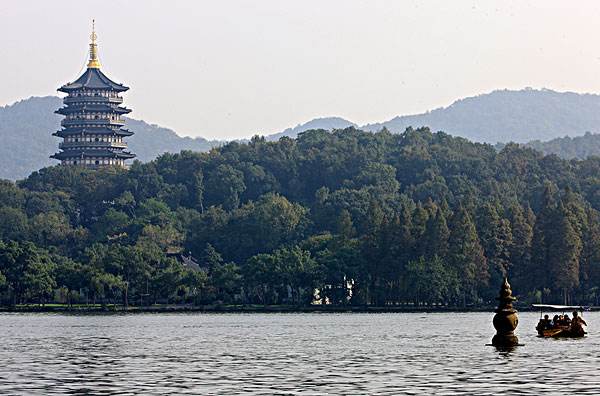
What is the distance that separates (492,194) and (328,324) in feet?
291

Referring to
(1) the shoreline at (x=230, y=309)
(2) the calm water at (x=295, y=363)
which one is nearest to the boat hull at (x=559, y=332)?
(2) the calm water at (x=295, y=363)

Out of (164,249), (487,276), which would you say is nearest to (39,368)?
(487,276)

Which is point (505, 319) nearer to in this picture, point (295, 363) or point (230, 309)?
point (295, 363)

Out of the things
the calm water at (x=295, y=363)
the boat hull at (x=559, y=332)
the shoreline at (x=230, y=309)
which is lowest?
the calm water at (x=295, y=363)

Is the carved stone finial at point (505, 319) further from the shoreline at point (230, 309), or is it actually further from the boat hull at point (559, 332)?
the shoreline at point (230, 309)

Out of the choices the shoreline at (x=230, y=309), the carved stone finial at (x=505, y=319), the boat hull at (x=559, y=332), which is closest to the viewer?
the carved stone finial at (x=505, y=319)

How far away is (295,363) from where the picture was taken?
5419cm

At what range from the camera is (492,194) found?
18838cm

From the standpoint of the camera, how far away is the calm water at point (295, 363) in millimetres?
42781

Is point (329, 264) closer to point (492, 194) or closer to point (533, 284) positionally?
point (533, 284)

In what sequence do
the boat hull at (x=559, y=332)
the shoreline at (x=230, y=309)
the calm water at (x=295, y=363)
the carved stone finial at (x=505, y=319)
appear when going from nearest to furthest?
1. the calm water at (x=295, y=363)
2. the carved stone finial at (x=505, y=319)
3. the boat hull at (x=559, y=332)
4. the shoreline at (x=230, y=309)

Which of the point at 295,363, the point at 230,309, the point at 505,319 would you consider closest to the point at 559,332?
the point at 505,319

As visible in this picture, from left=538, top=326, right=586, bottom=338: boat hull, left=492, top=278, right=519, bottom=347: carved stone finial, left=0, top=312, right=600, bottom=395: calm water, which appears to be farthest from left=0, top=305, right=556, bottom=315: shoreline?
left=492, top=278, right=519, bottom=347: carved stone finial

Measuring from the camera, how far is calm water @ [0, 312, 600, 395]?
1684 inches
